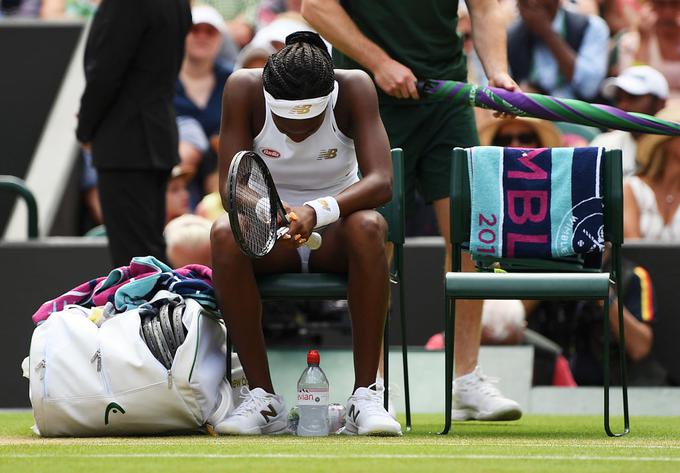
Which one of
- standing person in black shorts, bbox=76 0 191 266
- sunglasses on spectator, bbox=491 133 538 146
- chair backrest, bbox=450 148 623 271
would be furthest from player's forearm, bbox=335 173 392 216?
sunglasses on spectator, bbox=491 133 538 146

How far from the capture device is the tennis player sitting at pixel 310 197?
5312 mm

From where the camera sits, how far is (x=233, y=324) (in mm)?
5410

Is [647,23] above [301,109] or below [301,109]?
below

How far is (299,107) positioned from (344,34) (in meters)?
0.97

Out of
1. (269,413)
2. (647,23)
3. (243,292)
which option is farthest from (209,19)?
(269,413)

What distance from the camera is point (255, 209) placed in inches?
197

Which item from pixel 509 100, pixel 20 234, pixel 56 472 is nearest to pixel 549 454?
pixel 56 472

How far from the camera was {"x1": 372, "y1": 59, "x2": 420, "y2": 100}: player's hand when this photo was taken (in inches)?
241

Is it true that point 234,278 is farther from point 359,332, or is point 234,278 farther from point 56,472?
point 56,472

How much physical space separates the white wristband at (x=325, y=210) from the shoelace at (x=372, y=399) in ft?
2.04

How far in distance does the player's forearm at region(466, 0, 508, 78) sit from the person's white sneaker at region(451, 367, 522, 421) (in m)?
1.31

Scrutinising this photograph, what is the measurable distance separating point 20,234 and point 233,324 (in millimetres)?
4481

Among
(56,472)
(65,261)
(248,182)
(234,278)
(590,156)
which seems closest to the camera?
(56,472)

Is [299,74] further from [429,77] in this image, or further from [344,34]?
[429,77]
